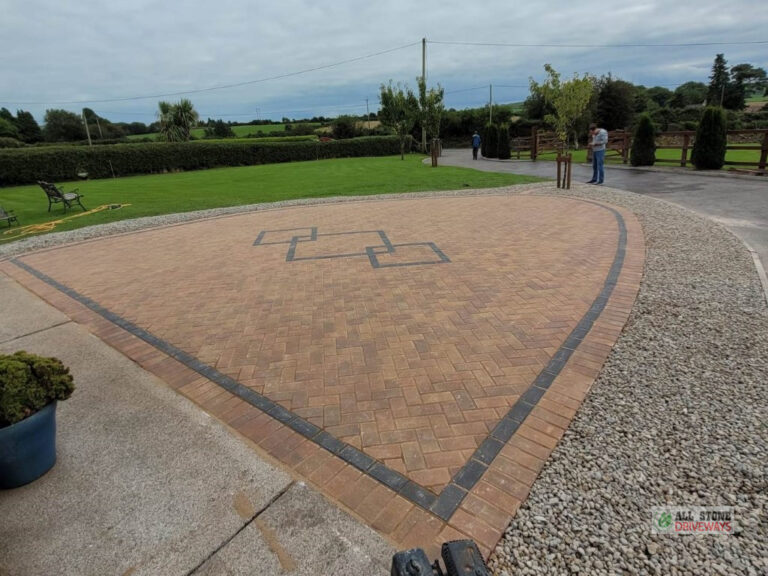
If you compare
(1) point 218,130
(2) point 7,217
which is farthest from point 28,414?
(1) point 218,130

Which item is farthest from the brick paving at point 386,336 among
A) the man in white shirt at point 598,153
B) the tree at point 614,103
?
the tree at point 614,103

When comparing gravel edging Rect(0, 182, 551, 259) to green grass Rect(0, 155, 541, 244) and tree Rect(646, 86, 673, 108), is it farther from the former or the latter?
tree Rect(646, 86, 673, 108)

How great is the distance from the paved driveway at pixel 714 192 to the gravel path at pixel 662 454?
9.24ft

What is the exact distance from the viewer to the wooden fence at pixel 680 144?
13641 millimetres

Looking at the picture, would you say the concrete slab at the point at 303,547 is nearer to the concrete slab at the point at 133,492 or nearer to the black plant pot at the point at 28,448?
the concrete slab at the point at 133,492

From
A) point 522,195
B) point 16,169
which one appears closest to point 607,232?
point 522,195

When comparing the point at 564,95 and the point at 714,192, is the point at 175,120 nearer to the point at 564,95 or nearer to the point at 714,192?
the point at 564,95

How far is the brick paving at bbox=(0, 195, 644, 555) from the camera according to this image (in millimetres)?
2412

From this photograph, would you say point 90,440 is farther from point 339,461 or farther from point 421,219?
point 421,219

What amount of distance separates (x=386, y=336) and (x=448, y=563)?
2.83 m

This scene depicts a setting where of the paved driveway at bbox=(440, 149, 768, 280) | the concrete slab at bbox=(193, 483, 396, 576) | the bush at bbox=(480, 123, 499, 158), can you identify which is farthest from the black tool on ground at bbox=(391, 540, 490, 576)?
the bush at bbox=(480, 123, 499, 158)

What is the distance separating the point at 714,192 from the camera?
11180 mm

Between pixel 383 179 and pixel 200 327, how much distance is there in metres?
14.8

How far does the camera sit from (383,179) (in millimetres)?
18203
